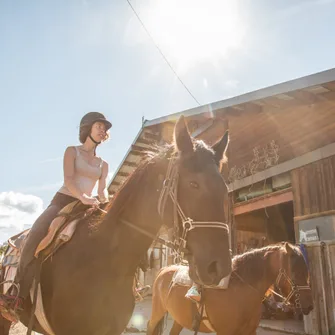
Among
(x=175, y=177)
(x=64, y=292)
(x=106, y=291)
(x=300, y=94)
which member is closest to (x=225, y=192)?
(x=175, y=177)

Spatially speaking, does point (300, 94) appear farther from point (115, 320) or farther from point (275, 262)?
point (115, 320)

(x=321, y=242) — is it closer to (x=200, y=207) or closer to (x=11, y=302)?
(x=200, y=207)

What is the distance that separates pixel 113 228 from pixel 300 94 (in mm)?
5695

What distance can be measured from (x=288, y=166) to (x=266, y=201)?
126cm

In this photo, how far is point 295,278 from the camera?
5.60 meters

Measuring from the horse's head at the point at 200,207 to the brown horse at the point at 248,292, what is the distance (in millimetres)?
3060

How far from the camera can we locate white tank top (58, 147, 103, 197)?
329 cm

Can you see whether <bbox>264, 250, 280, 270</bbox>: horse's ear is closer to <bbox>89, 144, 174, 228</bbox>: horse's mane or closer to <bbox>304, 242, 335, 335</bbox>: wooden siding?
<bbox>304, 242, 335, 335</bbox>: wooden siding

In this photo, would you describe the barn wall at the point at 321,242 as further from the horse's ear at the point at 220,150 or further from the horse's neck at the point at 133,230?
the horse's neck at the point at 133,230

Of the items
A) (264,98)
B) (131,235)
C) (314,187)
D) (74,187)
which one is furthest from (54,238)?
(314,187)

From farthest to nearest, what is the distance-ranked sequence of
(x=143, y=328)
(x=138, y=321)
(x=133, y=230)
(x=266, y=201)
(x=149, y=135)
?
(x=149, y=135)
(x=138, y=321)
(x=266, y=201)
(x=143, y=328)
(x=133, y=230)

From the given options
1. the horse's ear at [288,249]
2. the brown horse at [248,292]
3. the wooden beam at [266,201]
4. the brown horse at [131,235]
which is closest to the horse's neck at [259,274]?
the brown horse at [248,292]

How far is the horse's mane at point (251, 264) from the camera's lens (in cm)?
554

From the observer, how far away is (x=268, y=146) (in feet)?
32.1
